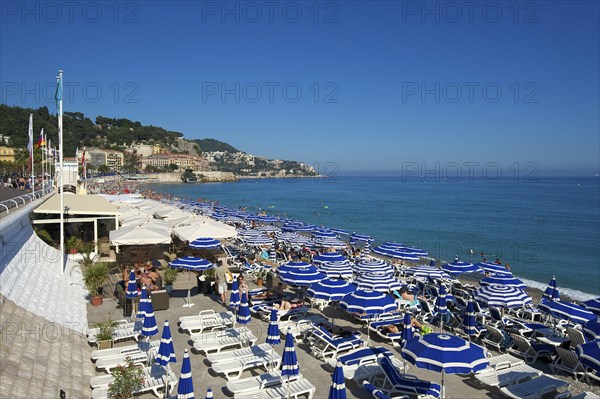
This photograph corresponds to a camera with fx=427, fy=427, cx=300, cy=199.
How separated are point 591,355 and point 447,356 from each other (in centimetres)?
317

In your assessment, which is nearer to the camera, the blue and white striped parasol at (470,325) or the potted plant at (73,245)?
the blue and white striped parasol at (470,325)

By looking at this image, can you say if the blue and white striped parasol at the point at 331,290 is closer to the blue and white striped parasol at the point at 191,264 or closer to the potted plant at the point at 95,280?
the blue and white striped parasol at the point at 191,264

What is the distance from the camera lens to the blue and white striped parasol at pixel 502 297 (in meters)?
9.92

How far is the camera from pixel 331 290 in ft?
28.3

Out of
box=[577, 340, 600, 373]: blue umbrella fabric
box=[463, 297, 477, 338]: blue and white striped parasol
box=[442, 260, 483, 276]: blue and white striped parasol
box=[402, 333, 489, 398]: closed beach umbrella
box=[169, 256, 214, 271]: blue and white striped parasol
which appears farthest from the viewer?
box=[442, 260, 483, 276]: blue and white striped parasol

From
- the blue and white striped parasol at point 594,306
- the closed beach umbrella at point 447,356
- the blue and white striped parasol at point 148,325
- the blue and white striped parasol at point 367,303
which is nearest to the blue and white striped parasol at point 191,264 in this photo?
the blue and white striped parasol at point 148,325

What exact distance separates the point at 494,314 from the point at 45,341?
31.1 feet

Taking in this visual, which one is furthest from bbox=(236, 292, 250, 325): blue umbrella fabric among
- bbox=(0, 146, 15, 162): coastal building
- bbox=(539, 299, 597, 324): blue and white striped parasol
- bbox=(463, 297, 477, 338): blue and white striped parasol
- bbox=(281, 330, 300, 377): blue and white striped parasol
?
bbox=(0, 146, 15, 162): coastal building

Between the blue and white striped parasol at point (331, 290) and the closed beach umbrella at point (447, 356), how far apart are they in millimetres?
3008

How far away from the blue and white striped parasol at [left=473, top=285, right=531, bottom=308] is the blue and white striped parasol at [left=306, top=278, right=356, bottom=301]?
11.5 feet

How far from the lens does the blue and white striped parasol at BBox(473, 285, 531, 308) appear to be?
32.6 ft

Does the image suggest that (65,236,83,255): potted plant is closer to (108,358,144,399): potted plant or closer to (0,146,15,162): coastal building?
(108,358,144,399): potted plant

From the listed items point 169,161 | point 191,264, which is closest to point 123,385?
point 191,264

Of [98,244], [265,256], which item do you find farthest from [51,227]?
[265,256]
